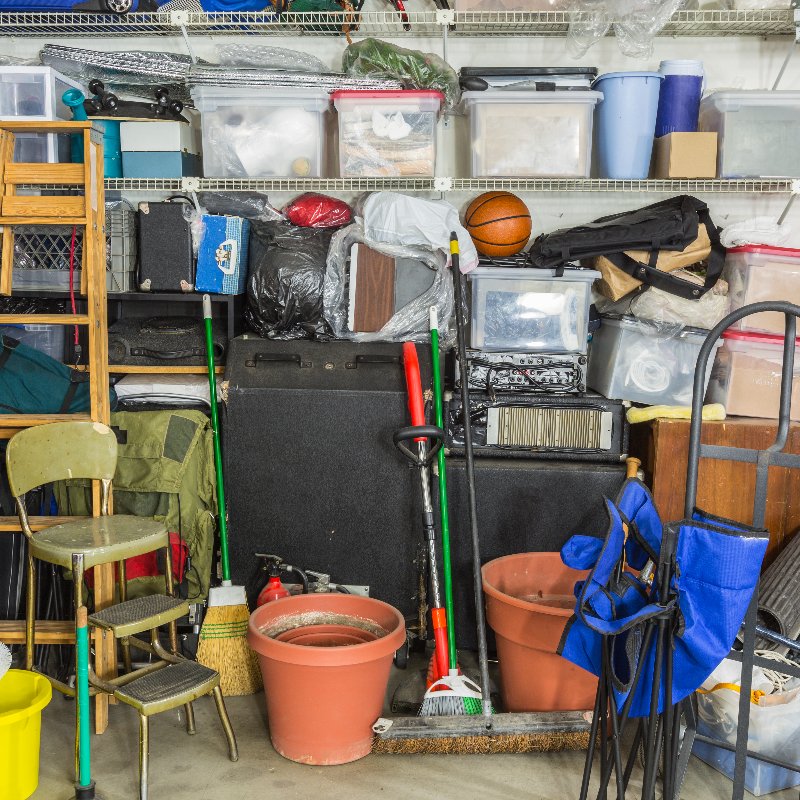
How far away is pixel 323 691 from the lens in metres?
2.51

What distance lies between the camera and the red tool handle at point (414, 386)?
3.00 m

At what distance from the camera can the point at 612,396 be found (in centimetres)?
327

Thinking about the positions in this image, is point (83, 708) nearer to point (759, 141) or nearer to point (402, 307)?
point (402, 307)

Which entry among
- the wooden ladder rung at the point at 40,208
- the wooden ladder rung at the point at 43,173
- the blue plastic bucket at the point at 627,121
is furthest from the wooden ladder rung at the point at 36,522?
the blue plastic bucket at the point at 627,121

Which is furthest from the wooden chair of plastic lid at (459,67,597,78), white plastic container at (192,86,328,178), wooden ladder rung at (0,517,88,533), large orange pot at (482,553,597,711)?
plastic lid at (459,67,597,78)

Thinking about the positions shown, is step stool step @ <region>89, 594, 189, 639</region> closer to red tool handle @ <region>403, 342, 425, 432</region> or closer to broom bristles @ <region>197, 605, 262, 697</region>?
broom bristles @ <region>197, 605, 262, 697</region>

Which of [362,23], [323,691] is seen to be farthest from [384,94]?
[323,691]

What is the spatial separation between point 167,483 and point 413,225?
1.24m

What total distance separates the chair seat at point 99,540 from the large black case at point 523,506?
A: 104 cm

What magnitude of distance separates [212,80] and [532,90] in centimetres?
113

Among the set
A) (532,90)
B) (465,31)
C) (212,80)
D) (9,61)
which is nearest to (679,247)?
(532,90)

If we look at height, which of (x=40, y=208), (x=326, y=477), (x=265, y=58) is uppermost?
(x=265, y=58)

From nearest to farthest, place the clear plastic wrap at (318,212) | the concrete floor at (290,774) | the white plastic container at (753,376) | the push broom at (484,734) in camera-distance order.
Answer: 1. the concrete floor at (290,774)
2. the push broom at (484,734)
3. the white plastic container at (753,376)
4. the clear plastic wrap at (318,212)

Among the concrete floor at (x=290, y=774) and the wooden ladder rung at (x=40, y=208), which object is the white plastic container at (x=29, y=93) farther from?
the concrete floor at (x=290, y=774)
